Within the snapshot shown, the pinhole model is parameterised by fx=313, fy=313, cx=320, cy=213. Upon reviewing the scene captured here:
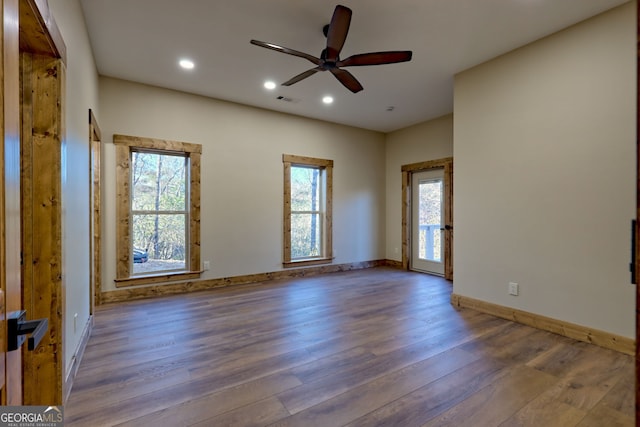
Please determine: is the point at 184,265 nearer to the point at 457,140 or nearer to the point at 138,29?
the point at 138,29

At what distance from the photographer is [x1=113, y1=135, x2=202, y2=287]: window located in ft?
13.4

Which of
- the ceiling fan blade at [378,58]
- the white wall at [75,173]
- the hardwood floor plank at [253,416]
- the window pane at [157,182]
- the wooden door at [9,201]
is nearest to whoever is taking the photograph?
the wooden door at [9,201]

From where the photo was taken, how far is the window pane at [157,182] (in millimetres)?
4293

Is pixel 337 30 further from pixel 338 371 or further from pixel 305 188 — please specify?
pixel 305 188

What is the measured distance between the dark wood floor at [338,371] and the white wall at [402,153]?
297 cm

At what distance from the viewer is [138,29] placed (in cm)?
299

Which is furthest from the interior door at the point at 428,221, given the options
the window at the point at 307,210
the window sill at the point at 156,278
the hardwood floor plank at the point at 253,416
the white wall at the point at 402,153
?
the hardwood floor plank at the point at 253,416

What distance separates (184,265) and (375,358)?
3261 mm

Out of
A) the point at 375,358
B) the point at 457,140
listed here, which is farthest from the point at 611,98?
the point at 375,358

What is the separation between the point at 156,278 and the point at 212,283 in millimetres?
762

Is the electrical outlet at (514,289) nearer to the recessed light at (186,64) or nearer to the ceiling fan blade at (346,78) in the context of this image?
the ceiling fan blade at (346,78)

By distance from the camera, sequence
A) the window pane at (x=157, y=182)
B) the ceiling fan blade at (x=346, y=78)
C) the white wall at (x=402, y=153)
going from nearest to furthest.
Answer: the ceiling fan blade at (x=346, y=78) → the window pane at (x=157, y=182) → the white wall at (x=402, y=153)

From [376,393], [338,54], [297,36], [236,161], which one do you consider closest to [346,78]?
[338,54]

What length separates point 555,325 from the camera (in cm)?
298
